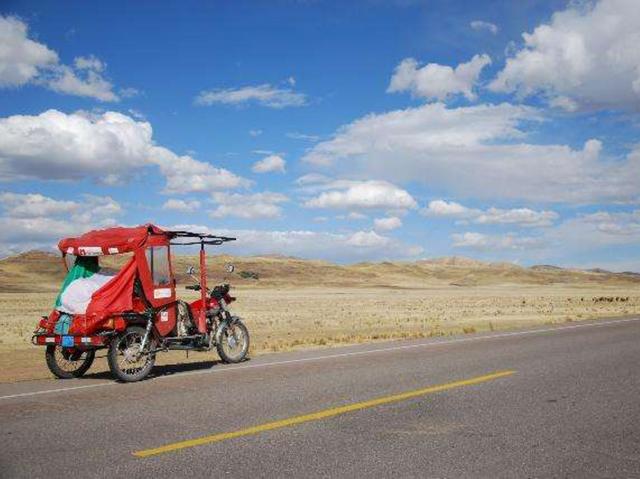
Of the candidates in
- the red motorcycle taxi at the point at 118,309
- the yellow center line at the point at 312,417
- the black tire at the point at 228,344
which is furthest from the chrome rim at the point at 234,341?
the yellow center line at the point at 312,417

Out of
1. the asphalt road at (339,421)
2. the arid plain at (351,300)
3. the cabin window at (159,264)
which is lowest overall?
the arid plain at (351,300)

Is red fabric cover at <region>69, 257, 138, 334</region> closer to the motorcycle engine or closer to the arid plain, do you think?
the motorcycle engine

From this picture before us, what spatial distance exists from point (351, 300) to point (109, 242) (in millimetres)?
53229

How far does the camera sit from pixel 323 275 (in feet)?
519

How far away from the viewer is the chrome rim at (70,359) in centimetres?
1159

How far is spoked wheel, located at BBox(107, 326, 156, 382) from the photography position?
10.6m

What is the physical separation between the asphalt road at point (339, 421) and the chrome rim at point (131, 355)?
47 centimetres

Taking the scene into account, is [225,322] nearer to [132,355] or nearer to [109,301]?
[132,355]

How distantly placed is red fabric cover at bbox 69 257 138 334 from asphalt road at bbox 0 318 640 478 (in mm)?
959

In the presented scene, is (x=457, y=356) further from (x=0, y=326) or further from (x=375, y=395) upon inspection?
(x=0, y=326)

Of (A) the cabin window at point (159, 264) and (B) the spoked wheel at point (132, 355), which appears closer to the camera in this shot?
(B) the spoked wheel at point (132, 355)

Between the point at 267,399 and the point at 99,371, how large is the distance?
5.46 m

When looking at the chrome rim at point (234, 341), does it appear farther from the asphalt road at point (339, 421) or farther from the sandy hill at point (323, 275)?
the sandy hill at point (323, 275)

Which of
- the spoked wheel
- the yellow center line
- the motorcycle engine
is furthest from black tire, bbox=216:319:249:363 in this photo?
the yellow center line
